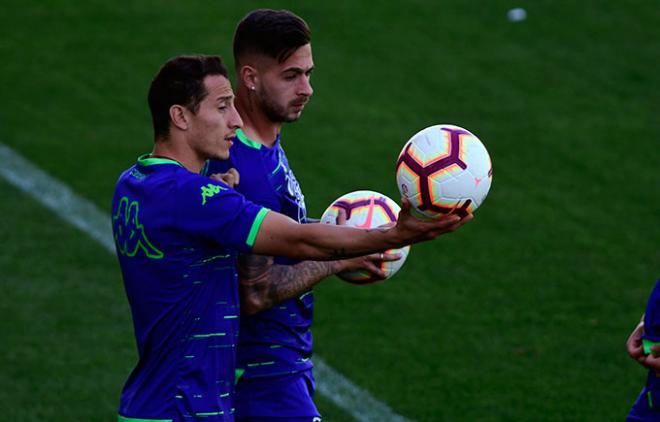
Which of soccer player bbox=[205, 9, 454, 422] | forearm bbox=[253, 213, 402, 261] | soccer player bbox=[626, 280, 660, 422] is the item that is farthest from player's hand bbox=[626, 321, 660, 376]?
forearm bbox=[253, 213, 402, 261]

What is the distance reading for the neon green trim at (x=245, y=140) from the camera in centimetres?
498

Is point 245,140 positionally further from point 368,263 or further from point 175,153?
point 368,263

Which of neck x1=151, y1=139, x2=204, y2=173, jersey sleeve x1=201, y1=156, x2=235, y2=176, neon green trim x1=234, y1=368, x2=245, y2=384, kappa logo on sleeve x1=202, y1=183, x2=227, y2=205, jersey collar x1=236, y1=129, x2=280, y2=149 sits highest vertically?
jersey collar x1=236, y1=129, x2=280, y2=149

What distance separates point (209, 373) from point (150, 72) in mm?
9038

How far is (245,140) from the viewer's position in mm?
4988

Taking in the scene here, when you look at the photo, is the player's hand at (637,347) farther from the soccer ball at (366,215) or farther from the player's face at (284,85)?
the player's face at (284,85)

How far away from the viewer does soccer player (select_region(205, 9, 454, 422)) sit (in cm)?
497

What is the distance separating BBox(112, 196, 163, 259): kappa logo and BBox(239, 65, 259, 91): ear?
0.91 m

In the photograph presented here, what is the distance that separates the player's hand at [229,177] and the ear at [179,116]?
0.90 ft

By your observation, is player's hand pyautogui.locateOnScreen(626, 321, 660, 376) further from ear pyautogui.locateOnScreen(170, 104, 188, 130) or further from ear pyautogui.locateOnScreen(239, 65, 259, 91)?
ear pyautogui.locateOnScreen(170, 104, 188, 130)

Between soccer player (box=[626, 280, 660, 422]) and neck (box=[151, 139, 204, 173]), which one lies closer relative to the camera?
neck (box=[151, 139, 204, 173])

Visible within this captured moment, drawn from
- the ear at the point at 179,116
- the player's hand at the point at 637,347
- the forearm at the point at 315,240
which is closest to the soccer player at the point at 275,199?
the ear at the point at 179,116

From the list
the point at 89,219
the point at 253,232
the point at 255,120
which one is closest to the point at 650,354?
the point at 253,232

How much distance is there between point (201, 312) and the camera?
451 centimetres
